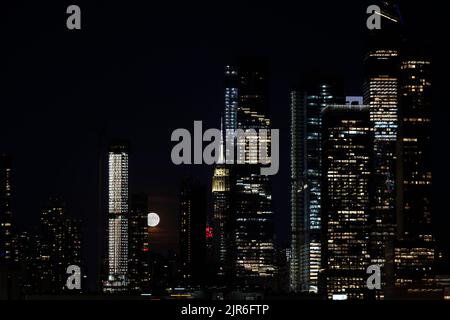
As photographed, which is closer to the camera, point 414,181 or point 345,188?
point 414,181

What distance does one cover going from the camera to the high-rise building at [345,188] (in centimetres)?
15762

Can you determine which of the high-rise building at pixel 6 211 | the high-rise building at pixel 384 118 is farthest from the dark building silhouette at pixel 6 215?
the high-rise building at pixel 384 118

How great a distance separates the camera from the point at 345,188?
162 m

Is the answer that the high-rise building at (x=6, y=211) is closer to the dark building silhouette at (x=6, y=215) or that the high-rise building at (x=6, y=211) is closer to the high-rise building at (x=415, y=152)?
the dark building silhouette at (x=6, y=215)

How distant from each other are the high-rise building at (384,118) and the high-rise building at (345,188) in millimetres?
1440

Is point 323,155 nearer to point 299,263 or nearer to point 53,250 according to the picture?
point 299,263

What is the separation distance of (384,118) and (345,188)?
49.3ft

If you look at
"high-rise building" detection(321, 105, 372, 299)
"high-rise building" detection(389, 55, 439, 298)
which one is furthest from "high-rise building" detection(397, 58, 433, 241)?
"high-rise building" detection(321, 105, 372, 299)

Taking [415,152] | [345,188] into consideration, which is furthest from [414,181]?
[345,188]

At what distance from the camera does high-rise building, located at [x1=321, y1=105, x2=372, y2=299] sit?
517ft

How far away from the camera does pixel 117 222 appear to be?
172m

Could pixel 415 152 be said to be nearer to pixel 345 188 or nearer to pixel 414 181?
pixel 414 181

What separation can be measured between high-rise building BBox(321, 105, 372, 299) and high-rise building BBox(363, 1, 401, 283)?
1.44 meters

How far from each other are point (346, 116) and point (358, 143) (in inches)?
210
